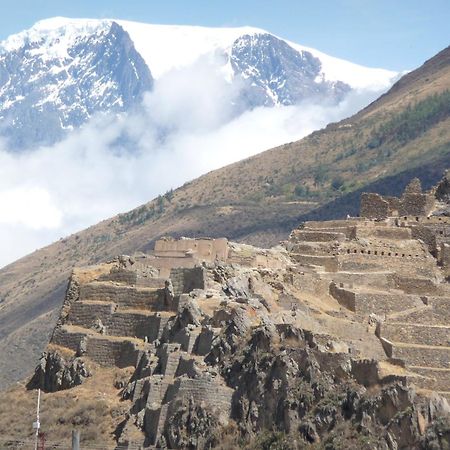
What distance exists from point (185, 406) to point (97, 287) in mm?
16225

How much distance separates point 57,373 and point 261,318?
10.9m

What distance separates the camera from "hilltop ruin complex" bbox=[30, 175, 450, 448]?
66.4m

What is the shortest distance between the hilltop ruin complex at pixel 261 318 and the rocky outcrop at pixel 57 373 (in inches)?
3.0

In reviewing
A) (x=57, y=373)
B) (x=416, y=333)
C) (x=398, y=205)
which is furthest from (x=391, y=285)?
(x=57, y=373)

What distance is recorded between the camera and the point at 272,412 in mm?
65062

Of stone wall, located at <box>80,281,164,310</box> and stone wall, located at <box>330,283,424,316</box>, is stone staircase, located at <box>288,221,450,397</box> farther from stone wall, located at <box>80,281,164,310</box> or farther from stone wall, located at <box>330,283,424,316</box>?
stone wall, located at <box>80,281,164,310</box>

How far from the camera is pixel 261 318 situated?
71500 mm

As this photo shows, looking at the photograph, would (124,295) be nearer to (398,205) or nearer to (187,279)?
(187,279)

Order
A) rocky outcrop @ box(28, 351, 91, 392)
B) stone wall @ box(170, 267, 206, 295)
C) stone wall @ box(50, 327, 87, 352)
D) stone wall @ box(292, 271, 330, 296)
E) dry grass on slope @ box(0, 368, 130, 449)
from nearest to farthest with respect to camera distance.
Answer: dry grass on slope @ box(0, 368, 130, 449) < rocky outcrop @ box(28, 351, 91, 392) < stone wall @ box(170, 267, 206, 295) < stone wall @ box(50, 327, 87, 352) < stone wall @ box(292, 271, 330, 296)

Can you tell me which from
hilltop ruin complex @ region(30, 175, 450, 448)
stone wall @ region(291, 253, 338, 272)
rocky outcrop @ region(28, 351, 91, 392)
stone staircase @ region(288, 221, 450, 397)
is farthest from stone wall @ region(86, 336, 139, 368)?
stone wall @ region(291, 253, 338, 272)

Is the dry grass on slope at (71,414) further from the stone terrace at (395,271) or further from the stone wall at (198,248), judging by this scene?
the stone wall at (198,248)

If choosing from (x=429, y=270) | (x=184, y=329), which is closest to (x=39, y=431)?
(x=184, y=329)

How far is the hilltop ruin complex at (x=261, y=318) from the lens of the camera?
218 feet

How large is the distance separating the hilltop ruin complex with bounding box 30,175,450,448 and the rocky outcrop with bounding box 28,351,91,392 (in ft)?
0.25
